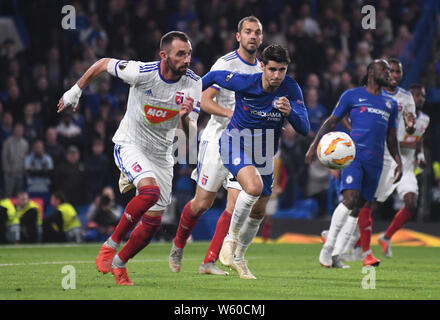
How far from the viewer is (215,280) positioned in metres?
8.17

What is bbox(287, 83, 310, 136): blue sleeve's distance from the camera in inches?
312

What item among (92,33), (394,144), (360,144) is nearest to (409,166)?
(394,144)

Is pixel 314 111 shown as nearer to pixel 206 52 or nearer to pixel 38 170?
pixel 206 52

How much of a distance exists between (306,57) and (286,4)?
3086 mm

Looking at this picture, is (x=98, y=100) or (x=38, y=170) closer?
(x=38, y=170)

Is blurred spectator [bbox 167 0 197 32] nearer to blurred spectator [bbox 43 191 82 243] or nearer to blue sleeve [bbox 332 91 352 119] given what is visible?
blurred spectator [bbox 43 191 82 243]

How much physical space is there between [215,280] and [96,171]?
8.26 metres

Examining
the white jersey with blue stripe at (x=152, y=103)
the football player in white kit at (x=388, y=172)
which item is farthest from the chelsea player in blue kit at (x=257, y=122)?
the football player in white kit at (x=388, y=172)

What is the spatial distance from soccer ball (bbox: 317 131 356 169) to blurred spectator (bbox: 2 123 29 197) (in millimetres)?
8047

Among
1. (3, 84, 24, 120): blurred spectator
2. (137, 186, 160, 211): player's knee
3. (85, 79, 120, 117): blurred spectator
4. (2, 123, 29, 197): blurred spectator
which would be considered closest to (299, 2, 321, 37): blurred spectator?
(85, 79, 120, 117): blurred spectator

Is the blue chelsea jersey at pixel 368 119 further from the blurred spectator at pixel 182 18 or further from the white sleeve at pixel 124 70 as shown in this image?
the blurred spectator at pixel 182 18

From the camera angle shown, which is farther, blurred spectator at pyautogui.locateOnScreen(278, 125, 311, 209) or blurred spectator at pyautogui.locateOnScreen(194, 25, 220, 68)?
blurred spectator at pyautogui.locateOnScreen(194, 25, 220, 68)

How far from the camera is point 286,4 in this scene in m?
21.5

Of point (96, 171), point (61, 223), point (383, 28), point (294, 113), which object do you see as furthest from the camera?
point (383, 28)
